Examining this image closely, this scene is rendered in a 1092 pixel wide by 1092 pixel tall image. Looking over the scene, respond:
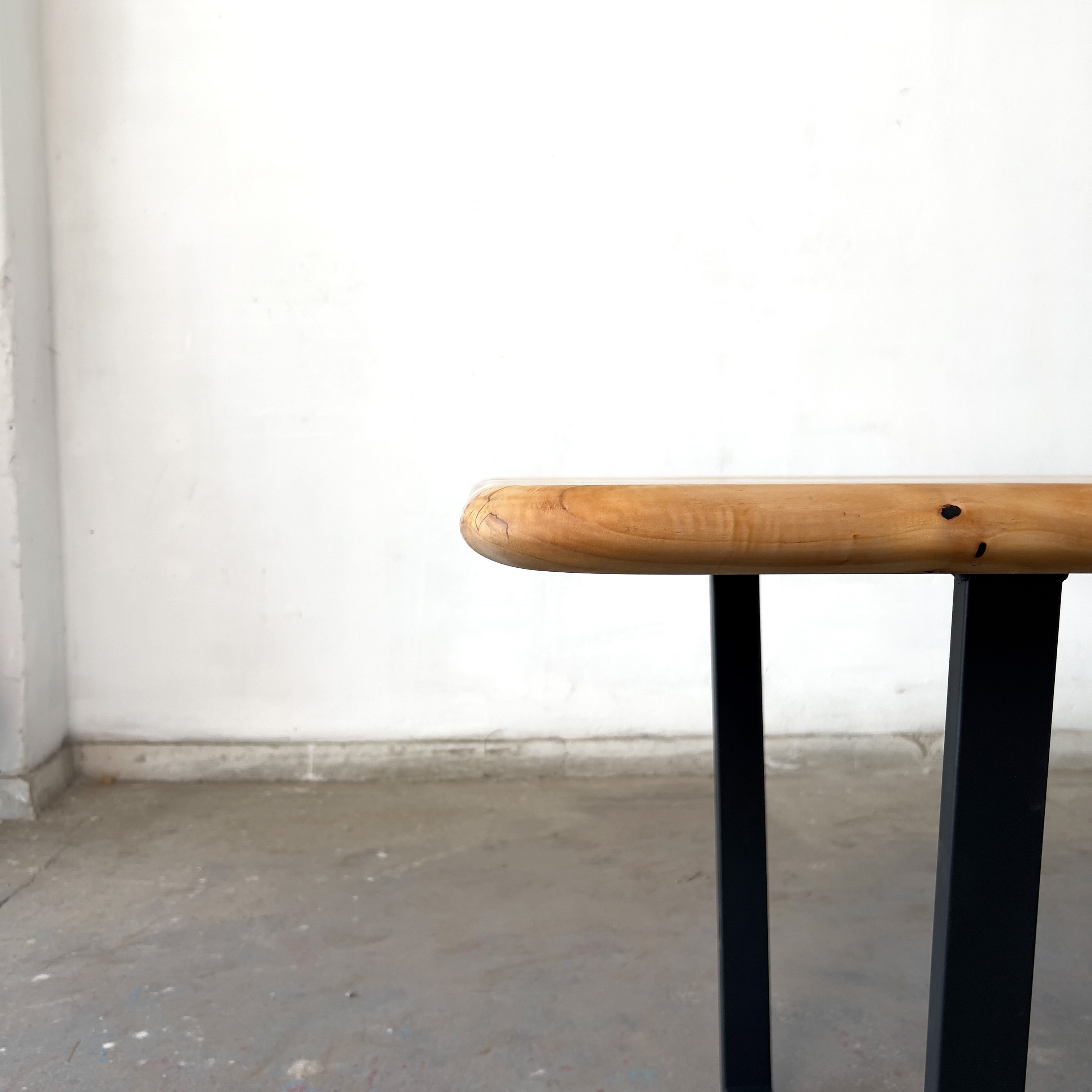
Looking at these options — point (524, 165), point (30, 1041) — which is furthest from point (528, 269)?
point (30, 1041)

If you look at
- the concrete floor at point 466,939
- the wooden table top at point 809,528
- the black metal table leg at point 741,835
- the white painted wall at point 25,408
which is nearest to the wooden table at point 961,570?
the wooden table top at point 809,528

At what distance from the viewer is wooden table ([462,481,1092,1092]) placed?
573 millimetres

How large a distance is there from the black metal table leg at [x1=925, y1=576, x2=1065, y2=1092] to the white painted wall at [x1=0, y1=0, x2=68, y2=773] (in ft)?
6.86

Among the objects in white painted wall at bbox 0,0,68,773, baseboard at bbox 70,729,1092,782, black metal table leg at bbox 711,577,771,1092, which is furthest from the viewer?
baseboard at bbox 70,729,1092,782

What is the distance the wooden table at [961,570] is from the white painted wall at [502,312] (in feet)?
5.73

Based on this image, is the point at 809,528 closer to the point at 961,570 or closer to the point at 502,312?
the point at 961,570

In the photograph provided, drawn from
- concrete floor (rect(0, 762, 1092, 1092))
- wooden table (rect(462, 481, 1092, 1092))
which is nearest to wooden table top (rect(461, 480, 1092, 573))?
wooden table (rect(462, 481, 1092, 1092))

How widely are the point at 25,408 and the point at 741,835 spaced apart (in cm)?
185

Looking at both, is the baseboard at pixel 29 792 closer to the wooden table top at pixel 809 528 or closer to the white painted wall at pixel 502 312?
the white painted wall at pixel 502 312

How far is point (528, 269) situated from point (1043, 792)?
193cm

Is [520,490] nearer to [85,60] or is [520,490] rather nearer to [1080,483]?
[1080,483]

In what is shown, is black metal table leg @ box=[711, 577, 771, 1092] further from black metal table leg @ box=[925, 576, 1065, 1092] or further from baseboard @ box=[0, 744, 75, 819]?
baseboard @ box=[0, 744, 75, 819]

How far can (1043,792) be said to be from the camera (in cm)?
66

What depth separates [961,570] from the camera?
600mm
